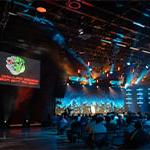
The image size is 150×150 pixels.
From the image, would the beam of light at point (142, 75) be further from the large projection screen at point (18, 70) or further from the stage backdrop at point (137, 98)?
the large projection screen at point (18, 70)

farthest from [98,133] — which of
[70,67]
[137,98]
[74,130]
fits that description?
[137,98]

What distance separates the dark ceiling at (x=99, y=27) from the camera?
52.1 feet

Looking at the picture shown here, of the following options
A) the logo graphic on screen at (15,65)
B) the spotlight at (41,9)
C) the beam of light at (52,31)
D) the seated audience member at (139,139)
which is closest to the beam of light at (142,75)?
the beam of light at (52,31)

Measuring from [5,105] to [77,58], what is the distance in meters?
7.99

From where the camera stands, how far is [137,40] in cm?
2225

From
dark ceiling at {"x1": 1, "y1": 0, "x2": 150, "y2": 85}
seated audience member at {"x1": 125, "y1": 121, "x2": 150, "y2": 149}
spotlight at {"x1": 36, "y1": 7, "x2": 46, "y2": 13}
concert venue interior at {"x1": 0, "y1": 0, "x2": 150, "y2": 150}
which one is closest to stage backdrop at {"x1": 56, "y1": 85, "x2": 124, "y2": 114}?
concert venue interior at {"x1": 0, "y1": 0, "x2": 150, "y2": 150}

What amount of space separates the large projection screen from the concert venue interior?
0.06 meters

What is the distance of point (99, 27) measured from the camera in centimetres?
1909

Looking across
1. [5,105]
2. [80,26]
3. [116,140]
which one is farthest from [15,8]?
[116,140]

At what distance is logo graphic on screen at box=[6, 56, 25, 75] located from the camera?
61.3 feet

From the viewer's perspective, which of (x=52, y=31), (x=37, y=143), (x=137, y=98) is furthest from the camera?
(x=137, y=98)

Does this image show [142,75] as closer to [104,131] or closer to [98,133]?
[104,131]

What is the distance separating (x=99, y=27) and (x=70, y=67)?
6.93 m

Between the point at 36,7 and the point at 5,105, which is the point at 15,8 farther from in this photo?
the point at 5,105
